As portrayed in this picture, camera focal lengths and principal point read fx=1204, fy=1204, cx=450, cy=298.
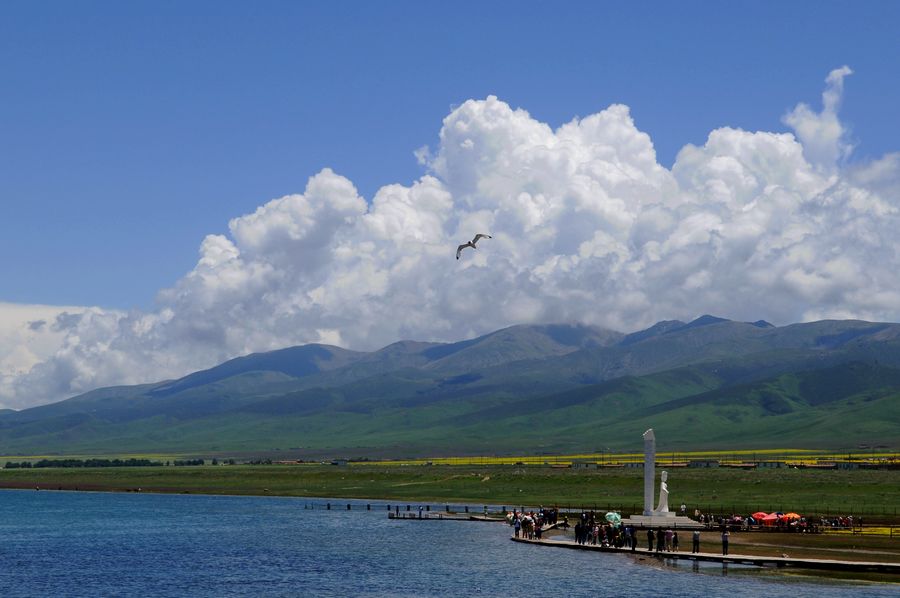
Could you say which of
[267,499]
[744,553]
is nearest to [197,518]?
[267,499]

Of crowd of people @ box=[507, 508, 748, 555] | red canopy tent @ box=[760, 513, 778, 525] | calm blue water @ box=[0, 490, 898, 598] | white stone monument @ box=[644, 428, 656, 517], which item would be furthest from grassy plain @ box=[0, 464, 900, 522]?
calm blue water @ box=[0, 490, 898, 598]

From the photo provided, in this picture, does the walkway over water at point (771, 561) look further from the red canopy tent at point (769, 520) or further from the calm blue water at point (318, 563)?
the red canopy tent at point (769, 520)

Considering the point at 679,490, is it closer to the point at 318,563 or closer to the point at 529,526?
the point at 529,526

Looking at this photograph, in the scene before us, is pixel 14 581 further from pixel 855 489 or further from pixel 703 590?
pixel 855 489

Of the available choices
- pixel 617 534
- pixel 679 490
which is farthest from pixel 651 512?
pixel 679 490

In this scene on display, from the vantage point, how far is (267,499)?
585 feet

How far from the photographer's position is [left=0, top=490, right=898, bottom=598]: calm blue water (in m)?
73.3

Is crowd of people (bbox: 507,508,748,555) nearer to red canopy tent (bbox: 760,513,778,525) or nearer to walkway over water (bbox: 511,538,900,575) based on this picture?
walkway over water (bbox: 511,538,900,575)

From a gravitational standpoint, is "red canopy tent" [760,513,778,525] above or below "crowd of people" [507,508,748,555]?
above

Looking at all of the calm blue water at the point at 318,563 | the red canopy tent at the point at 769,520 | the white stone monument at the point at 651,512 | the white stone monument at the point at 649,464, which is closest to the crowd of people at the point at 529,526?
the calm blue water at the point at 318,563

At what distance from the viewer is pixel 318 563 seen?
295 feet

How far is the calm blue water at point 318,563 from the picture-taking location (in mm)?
73312

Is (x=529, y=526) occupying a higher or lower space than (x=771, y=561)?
higher

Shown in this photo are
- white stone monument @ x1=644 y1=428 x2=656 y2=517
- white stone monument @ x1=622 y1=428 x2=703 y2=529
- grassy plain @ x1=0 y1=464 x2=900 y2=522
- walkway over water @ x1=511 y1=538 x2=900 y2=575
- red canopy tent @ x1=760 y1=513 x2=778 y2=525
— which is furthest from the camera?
grassy plain @ x1=0 y1=464 x2=900 y2=522
